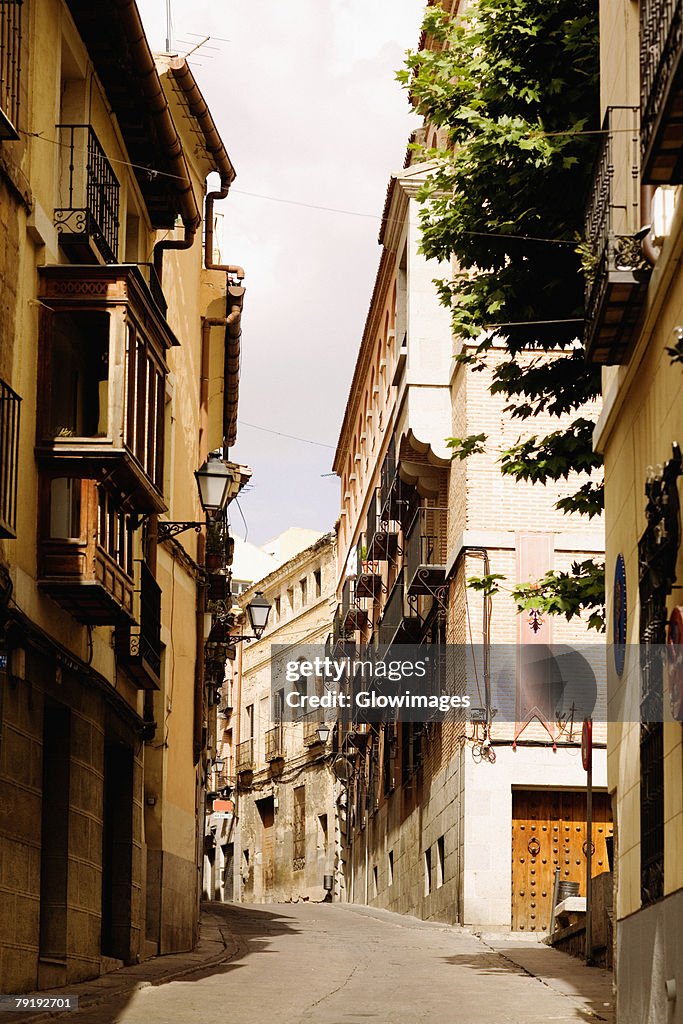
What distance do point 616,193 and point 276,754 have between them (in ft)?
167

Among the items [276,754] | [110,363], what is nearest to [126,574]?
[110,363]

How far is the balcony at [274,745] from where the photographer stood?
2412 inches

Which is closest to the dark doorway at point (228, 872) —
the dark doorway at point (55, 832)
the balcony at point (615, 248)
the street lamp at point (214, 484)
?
the street lamp at point (214, 484)

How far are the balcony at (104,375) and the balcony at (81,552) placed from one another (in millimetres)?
282

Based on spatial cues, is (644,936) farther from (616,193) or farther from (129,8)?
(129,8)

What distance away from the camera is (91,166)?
1546 centimetres

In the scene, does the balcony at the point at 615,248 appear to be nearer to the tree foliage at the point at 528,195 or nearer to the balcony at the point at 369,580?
the tree foliage at the point at 528,195

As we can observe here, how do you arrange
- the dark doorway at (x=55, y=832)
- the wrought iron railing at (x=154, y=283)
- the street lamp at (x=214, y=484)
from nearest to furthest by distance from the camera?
the dark doorway at (x=55, y=832)
the street lamp at (x=214, y=484)
the wrought iron railing at (x=154, y=283)

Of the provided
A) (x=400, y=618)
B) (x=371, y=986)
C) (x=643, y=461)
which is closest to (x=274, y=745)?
(x=400, y=618)

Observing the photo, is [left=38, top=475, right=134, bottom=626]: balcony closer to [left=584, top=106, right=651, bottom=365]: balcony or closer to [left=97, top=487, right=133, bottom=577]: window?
[left=97, top=487, right=133, bottom=577]: window

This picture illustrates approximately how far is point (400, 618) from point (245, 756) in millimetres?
33760

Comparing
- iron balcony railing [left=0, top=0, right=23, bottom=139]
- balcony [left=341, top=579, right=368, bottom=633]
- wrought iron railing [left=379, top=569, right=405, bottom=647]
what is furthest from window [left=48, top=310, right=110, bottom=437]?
balcony [left=341, top=579, right=368, bottom=633]

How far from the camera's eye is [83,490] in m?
14.5

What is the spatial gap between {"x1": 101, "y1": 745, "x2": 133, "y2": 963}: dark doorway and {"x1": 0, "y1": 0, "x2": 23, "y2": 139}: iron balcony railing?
782 centimetres
